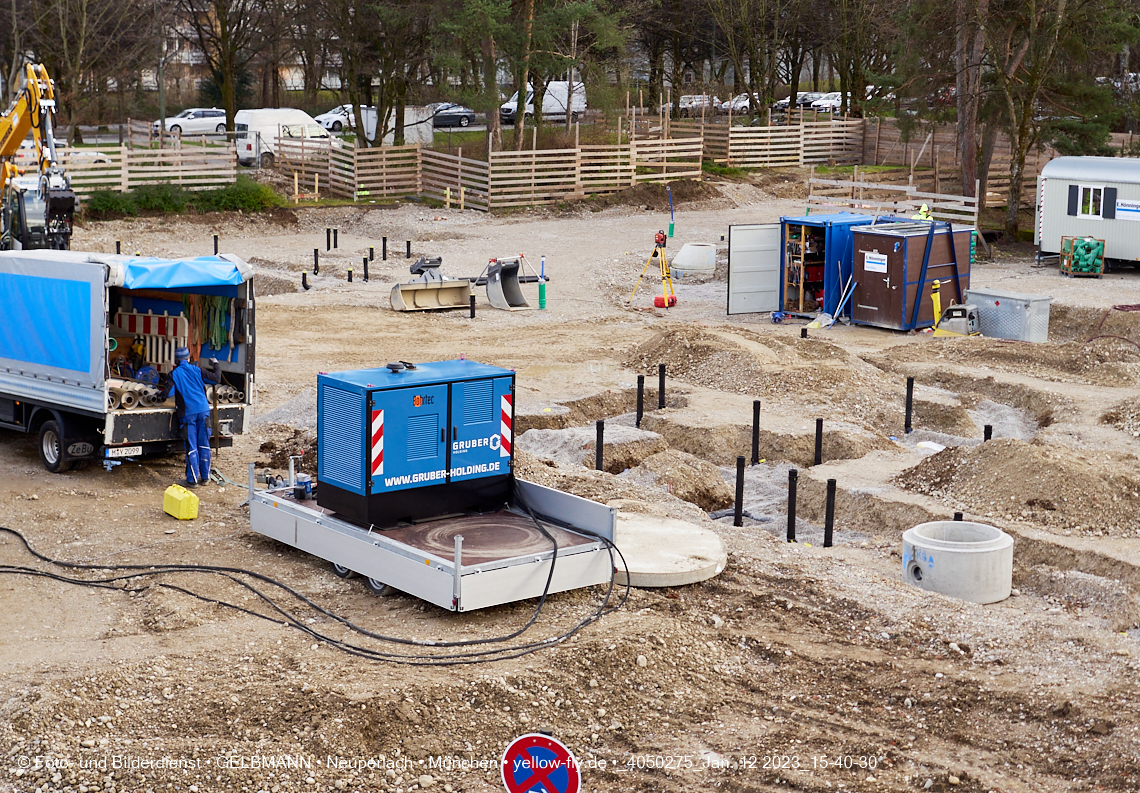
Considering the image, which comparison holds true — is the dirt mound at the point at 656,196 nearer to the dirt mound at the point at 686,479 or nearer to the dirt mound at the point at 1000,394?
the dirt mound at the point at 1000,394

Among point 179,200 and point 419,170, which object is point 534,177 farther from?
point 179,200

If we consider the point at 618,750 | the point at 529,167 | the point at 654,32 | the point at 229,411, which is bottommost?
the point at 618,750

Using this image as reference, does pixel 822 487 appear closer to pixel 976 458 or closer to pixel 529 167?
pixel 976 458

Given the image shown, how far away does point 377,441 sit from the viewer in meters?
11.6

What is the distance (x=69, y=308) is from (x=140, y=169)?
89.6 feet

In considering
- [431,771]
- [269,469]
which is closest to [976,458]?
[269,469]

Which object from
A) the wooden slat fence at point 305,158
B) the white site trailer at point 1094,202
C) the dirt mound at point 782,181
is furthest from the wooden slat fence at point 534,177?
the white site trailer at point 1094,202

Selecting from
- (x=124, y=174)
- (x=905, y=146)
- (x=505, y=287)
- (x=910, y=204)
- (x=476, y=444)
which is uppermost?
(x=905, y=146)

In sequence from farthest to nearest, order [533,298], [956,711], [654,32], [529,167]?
[654,32] < [529,167] < [533,298] < [956,711]

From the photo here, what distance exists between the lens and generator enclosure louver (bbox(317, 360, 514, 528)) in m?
11.6

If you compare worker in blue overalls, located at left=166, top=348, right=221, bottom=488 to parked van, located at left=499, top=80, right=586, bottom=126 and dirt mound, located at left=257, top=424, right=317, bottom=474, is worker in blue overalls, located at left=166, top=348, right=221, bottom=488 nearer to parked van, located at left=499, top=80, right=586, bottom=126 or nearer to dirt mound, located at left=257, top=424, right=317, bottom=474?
dirt mound, located at left=257, top=424, right=317, bottom=474

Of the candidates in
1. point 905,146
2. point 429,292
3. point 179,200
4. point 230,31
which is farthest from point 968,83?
point 230,31

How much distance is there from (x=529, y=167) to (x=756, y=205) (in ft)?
27.0

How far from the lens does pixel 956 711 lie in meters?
9.68
